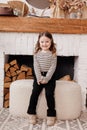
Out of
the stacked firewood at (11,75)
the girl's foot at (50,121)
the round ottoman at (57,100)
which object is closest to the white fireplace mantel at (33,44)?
the stacked firewood at (11,75)

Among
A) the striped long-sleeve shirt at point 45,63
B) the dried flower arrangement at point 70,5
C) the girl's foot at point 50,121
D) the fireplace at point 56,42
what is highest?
the dried flower arrangement at point 70,5

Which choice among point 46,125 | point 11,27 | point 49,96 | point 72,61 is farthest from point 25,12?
point 46,125

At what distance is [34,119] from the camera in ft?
8.07

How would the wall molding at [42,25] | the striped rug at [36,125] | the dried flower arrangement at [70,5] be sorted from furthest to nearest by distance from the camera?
the dried flower arrangement at [70,5], the wall molding at [42,25], the striped rug at [36,125]

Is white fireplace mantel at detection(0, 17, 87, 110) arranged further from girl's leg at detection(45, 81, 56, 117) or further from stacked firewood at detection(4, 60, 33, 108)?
girl's leg at detection(45, 81, 56, 117)

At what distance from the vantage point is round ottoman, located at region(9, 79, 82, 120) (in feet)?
8.30

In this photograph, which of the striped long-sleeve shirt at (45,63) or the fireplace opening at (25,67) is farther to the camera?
the fireplace opening at (25,67)

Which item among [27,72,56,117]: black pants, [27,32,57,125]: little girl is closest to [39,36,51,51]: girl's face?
[27,32,57,125]: little girl

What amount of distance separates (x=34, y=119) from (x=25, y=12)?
1.20 meters

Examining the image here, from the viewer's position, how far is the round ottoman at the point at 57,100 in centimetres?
253

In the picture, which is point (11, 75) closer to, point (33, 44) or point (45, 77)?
point (33, 44)

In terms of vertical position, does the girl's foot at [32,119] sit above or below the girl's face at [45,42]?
below

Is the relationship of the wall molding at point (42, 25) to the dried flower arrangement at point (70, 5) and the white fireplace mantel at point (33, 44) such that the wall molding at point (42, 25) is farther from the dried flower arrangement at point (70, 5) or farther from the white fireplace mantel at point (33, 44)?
the dried flower arrangement at point (70, 5)

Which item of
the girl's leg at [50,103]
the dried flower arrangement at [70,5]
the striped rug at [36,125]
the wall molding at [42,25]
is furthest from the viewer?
the dried flower arrangement at [70,5]
